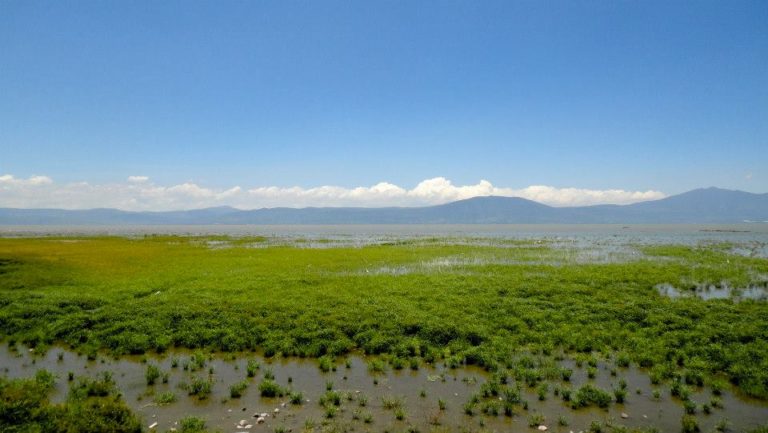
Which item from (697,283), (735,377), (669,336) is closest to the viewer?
(735,377)

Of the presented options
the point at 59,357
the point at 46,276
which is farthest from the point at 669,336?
the point at 46,276

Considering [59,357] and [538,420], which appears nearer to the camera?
[538,420]

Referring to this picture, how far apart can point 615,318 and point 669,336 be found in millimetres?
3173

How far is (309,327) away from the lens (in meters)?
21.6

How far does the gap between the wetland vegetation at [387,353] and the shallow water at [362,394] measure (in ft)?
0.25

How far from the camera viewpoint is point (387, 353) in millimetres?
18828

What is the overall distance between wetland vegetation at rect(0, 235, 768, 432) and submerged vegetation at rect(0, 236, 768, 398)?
13 cm

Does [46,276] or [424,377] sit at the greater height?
[46,276]

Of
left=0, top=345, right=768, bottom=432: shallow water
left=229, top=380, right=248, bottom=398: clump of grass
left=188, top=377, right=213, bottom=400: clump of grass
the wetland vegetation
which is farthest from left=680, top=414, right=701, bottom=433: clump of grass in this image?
left=188, top=377, right=213, bottom=400: clump of grass

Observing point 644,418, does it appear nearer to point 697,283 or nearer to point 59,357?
point 59,357

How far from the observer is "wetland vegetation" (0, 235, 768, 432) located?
12875 millimetres

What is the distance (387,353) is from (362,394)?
14.2 ft

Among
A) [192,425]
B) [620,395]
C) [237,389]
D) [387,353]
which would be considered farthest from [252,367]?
[620,395]

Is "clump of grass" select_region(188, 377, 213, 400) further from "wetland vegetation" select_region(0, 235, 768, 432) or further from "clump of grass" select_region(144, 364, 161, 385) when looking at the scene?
"clump of grass" select_region(144, 364, 161, 385)
